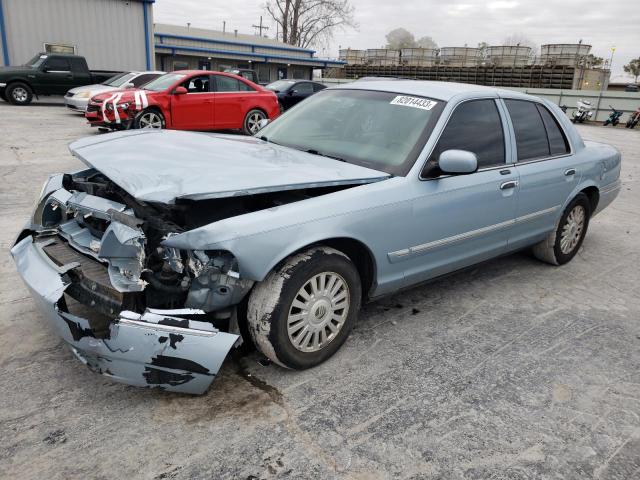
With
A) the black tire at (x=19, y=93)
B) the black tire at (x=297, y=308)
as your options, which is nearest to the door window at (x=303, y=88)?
the black tire at (x=19, y=93)

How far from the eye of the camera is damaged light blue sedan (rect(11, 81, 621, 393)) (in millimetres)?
2494

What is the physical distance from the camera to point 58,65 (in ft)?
54.9

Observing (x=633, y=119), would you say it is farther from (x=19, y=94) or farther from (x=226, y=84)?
(x=19, y=94)

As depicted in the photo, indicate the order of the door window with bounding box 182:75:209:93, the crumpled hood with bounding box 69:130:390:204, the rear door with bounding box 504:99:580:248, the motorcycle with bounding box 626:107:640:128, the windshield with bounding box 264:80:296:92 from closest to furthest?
the crumpled hood with bounding box 69:130:390:204, the rear door with bounding box 504:99:580:248, the door window with bounding box 182:75:209:93, the windshield with bounding box 264:80:296:92, the motorcycle with bounding box 626:107:640:128

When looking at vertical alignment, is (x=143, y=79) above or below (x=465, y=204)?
above

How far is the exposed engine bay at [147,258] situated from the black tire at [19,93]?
1601 cm

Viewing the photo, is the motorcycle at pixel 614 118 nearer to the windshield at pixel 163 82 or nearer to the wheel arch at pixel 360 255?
the windshield at pixel 163 82

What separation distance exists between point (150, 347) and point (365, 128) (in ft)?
6.97

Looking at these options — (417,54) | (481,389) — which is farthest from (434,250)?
(417,54)

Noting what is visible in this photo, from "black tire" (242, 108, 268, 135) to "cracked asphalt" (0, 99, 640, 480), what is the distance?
853cm

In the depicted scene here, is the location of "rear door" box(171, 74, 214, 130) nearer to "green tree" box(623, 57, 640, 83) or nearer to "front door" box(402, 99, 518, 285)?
→ "front door" box(402, 99, 518, 285)

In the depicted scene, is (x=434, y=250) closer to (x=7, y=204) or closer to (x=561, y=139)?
(x=561, y=139)

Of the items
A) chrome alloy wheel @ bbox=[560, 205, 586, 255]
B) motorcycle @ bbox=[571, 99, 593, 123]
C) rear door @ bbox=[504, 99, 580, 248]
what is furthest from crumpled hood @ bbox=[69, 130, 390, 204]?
motorcycle @ bbox=[571, 99, 593, 123]

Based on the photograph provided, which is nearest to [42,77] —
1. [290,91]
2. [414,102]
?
[290,91]
